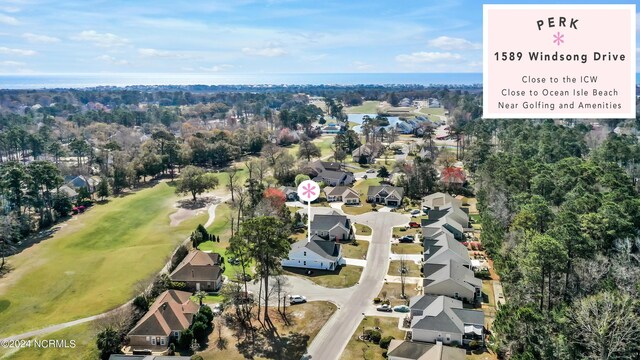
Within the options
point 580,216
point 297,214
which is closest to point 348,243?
point 297,214

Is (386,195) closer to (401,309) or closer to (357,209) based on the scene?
(357,209)

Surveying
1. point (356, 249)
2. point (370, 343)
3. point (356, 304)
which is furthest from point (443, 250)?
point (370, 343)

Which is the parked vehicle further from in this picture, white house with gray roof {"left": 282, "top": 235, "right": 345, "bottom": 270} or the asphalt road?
white house with gray roof {"left": 282, "top": 235, "right": 345, "bottom": 270}

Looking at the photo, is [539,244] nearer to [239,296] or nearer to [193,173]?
[239,296]

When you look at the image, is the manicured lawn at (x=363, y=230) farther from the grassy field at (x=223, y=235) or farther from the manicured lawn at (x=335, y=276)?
the grassy field at (x=223, y=235)

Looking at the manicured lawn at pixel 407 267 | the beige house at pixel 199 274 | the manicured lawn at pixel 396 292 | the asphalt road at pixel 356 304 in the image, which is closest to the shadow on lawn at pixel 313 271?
the asphalt road at pixel 356 304

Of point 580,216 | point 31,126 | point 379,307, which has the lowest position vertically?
point 379,307
